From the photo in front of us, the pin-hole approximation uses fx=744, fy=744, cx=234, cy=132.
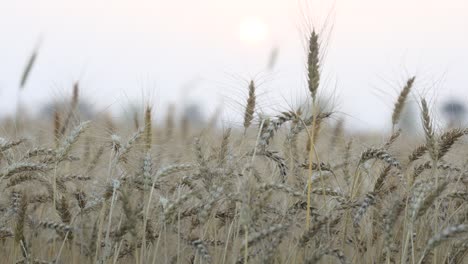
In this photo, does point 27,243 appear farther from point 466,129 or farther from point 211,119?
point 466,129

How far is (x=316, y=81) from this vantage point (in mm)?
2842

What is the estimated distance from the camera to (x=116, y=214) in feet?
10.8

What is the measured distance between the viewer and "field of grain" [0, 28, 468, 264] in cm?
266

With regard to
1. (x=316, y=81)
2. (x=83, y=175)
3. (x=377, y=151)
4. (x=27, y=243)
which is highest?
(x=316, y=81)

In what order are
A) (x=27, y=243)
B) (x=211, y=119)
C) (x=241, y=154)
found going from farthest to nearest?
(x=211, y=119), (x=241, y=154), (x=27, y=243)

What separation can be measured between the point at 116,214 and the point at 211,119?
3.28 feet

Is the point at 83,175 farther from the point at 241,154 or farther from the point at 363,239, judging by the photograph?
the point at 363,239

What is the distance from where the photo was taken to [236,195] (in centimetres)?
260

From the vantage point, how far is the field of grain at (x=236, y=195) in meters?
2.66

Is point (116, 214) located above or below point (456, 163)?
below

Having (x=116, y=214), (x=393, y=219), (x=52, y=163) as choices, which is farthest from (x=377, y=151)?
(x=52, y=163)

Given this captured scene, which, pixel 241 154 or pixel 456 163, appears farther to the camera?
pixel 456 163

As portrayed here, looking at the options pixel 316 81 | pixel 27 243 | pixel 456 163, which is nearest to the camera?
pixel 316 81

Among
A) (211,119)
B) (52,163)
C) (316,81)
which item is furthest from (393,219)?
(211,119)
